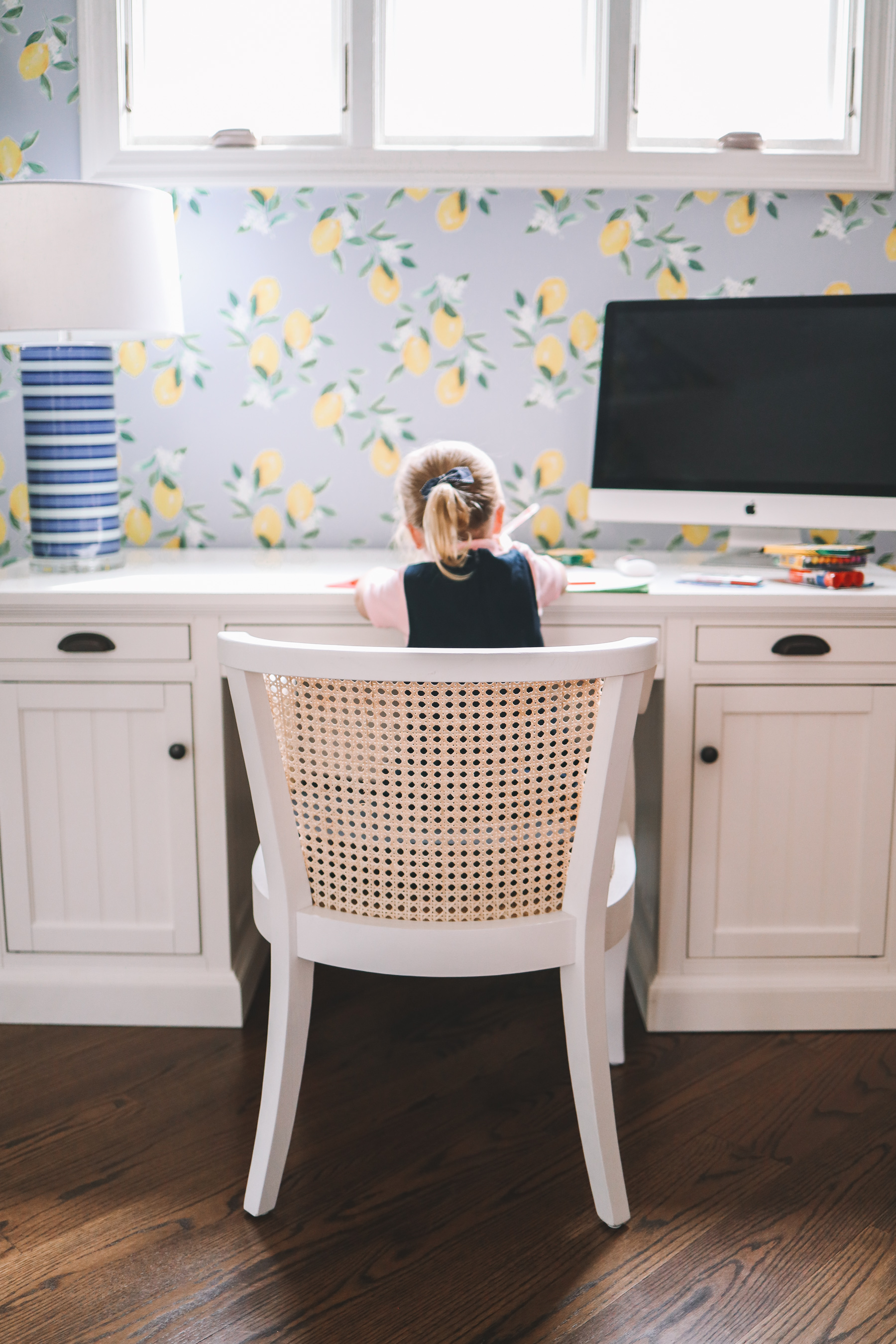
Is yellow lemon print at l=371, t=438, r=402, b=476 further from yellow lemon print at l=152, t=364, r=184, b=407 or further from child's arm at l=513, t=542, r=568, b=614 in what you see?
child's arm at l=513, t=542, r=568, b=614

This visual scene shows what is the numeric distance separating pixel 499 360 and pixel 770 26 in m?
Result: 0.86

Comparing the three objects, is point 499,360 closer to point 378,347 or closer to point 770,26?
point 378,347

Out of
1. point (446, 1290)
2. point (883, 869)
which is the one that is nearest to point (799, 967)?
point (883, 869)

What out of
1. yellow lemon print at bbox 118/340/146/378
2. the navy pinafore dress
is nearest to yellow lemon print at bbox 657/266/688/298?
the navy pinafore dress

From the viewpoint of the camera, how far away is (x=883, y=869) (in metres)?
1.86

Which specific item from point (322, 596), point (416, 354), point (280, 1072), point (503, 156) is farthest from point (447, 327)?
point (280, 1072)

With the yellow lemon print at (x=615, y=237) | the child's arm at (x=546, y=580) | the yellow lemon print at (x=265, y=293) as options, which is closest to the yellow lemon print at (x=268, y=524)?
the yellow lemon print at (x=265, y=293)

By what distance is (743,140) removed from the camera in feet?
6.89

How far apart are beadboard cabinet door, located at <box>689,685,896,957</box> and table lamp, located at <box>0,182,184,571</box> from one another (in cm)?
117

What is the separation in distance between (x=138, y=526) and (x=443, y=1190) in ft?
4.79

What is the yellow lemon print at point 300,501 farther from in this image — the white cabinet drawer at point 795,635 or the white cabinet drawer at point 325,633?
the white cabinet drawer at point 795,635

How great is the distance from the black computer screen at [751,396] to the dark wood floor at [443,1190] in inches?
40.2

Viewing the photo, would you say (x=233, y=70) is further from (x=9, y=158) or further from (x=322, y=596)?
(x=322, y=596)

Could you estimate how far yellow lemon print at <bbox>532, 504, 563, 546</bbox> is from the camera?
2254mm
